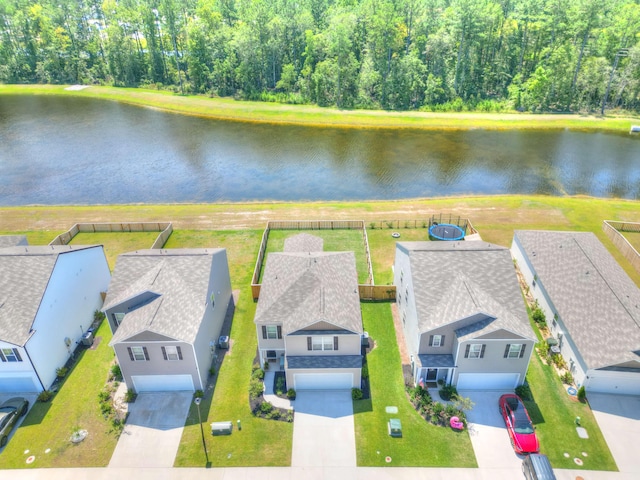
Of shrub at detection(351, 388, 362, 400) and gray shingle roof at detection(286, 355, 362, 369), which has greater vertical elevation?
gray shingle roof at detection(286, 355, 362, 369)

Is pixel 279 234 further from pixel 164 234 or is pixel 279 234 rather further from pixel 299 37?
pixel 299 37

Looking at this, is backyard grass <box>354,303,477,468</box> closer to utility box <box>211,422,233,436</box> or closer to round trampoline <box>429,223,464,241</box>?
utility box <box>211,422,233,436</box>

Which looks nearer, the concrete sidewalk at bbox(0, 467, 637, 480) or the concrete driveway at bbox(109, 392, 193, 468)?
the concrete sidewalk at bbox(0, 467, 637, 480)

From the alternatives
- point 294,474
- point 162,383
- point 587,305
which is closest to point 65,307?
point 162,383

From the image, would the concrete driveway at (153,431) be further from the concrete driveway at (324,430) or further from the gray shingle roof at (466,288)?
the gray shingle roof at (466,288)

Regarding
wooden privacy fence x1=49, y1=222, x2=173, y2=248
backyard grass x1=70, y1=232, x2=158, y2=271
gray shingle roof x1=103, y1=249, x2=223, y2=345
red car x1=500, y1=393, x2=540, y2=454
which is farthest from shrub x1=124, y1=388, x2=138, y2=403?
red car x1=500, y1=393, x2=540, y2=454

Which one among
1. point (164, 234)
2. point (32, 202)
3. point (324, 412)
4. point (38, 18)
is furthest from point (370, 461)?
point (38, 18)

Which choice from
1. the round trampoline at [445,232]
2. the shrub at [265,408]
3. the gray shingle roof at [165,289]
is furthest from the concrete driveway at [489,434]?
the round trampoline at [445,232]

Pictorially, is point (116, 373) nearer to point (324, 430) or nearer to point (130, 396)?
point (130, 396)
